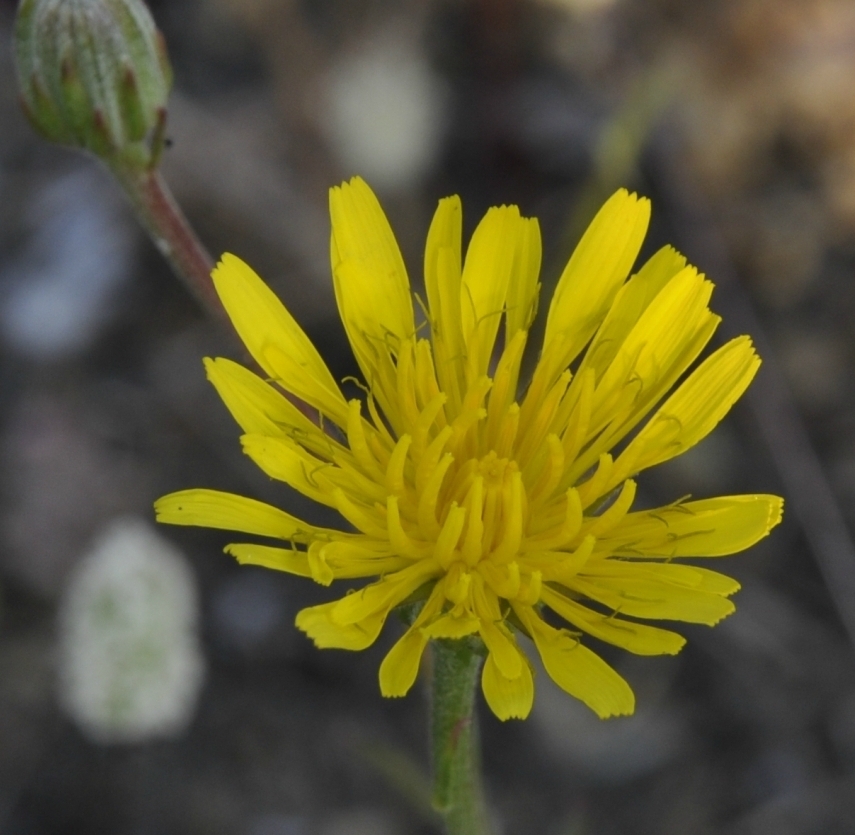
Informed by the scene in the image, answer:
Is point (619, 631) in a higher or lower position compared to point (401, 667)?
higher

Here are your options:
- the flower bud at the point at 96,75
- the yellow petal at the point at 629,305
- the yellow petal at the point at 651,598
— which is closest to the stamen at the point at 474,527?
the yellow petal at the point at 651,598

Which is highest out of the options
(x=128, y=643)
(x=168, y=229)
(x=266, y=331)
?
(x=168, y=229)

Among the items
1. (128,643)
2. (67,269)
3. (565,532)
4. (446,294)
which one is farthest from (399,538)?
(67,269)

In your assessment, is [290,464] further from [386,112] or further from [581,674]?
[386,112]

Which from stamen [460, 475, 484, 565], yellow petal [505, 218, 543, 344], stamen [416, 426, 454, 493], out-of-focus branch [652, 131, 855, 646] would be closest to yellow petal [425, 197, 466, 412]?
yellow petal [505, 218, 543, 344]

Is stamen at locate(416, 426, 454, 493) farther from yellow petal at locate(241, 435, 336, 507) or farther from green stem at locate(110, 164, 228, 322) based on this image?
green stem at locate(110, 164, 228, 322)

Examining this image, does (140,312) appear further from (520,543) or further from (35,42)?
(520,543)

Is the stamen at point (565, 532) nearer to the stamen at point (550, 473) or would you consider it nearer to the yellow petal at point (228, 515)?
the stamen at point (550, 473)
